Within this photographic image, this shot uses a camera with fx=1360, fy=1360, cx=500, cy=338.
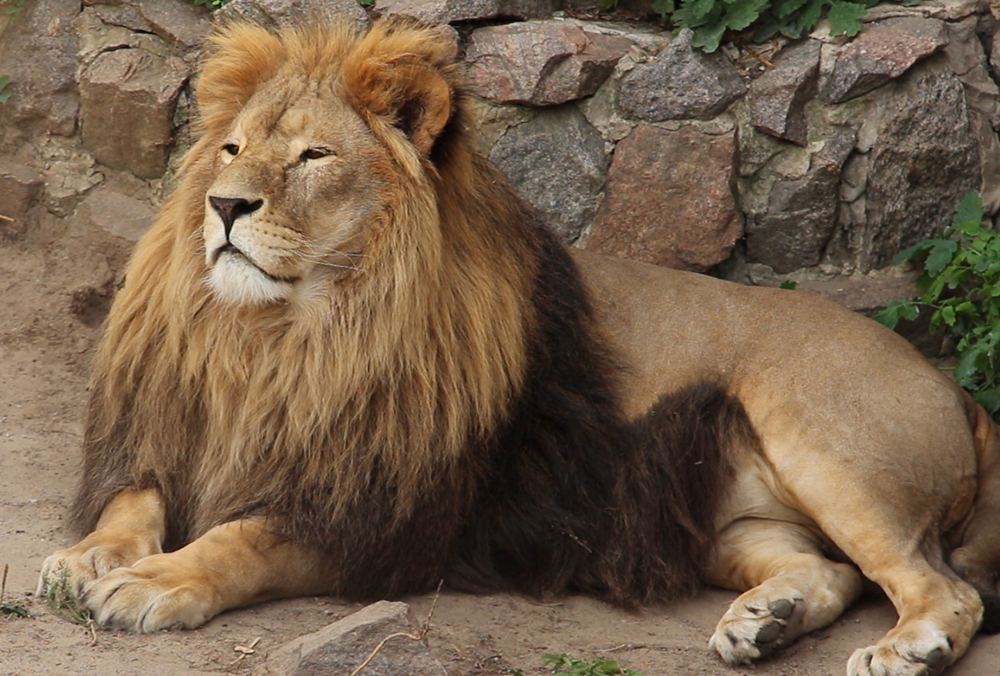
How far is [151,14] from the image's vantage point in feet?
17.9

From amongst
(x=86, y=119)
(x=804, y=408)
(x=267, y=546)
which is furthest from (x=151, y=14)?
(x=804, y=408)

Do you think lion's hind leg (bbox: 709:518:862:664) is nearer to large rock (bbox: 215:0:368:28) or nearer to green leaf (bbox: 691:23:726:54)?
green leaf (bbox: 691:23:726:54)

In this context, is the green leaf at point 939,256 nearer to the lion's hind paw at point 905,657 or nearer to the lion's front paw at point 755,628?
the lion's front paw at point 755,628

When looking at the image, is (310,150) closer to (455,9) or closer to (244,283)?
(244,283)

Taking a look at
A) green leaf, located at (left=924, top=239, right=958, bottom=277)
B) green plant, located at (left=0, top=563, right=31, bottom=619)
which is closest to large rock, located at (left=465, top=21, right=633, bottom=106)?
green leaf, located at (left=924, top=239, right=958, bottom=277)

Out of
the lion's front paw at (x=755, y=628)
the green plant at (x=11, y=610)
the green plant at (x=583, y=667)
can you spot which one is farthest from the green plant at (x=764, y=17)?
the green plant at (x=11, y=610)

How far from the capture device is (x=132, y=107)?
17.6 ft

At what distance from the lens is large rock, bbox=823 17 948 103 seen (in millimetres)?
4930

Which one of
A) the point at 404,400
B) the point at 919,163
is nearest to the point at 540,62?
the point at 919,163

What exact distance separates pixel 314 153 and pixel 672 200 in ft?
6.24

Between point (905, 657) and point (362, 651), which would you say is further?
point (905, 657)

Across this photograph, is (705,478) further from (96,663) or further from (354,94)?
(96,663)

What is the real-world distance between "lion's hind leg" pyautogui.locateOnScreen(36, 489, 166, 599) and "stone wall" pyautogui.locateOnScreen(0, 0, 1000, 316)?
2001 mm

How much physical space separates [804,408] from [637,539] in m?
0.63
